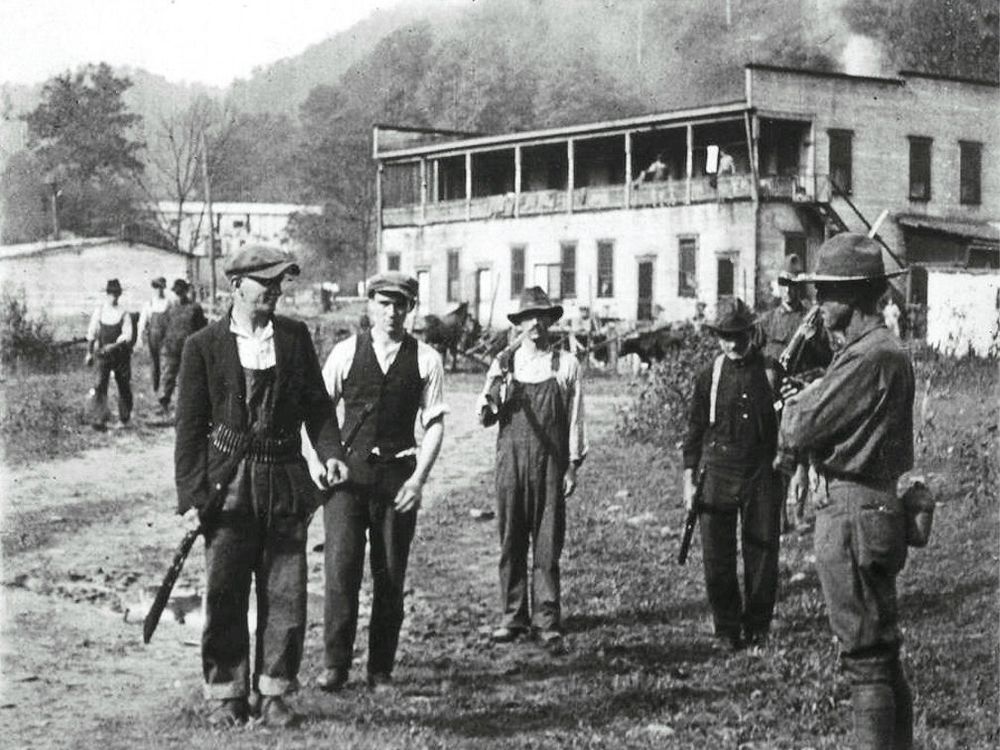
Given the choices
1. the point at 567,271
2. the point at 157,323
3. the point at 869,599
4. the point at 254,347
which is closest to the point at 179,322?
the point at 157,323

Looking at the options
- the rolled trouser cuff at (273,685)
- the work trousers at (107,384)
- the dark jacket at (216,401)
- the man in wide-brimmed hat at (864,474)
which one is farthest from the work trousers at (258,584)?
the work trousers at (107,384)

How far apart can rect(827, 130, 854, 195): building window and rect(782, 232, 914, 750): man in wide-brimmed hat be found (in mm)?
32093

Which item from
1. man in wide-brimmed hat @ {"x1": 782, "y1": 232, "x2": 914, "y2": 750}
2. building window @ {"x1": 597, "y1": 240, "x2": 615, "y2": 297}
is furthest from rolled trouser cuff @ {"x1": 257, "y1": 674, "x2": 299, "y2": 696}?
building window @ {"x1": 597, "y1": 240, "x2": 615, "y2": 297}

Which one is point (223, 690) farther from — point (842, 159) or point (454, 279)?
point (454, 279)

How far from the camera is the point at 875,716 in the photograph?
4961mm

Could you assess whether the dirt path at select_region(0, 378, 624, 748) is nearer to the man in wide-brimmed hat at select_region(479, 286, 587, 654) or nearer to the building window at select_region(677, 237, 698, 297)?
the man in wide-brimmed hat at select_region(479, 286, 587, 654)

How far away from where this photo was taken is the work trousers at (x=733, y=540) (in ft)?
24.9

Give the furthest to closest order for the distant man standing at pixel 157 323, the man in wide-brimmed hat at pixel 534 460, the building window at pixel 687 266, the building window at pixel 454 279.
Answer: the building window at pixel 454 279, the building window at pixel 687 266, the distant man standing at pixel 157 323, the man in wide-brimmed hat at pixel 534 460

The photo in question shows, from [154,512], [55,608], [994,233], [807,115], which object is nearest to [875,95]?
[807,115]

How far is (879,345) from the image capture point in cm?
503

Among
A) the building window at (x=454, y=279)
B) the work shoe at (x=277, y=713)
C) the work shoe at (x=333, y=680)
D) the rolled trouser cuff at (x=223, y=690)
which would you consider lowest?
the work shoe at (x=333, y=680)

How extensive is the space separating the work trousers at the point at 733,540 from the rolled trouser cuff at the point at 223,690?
283 centimetres

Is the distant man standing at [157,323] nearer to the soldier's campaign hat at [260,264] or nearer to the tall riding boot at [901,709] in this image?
the soldier's campaign hat at [260,264]

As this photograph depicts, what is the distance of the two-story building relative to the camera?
35.2m
